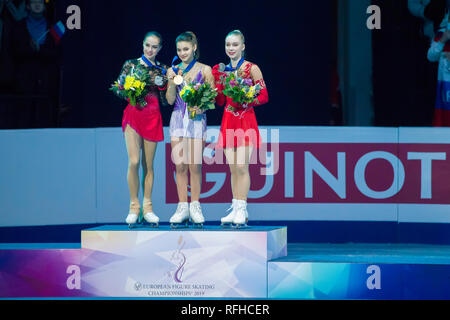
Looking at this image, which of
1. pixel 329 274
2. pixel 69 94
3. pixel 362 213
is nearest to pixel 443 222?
pixel 362 213

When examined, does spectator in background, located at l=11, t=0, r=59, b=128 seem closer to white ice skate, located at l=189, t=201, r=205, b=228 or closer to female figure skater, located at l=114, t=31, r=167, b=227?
female figure skater, located at l=114, t=31, r=167, b=227

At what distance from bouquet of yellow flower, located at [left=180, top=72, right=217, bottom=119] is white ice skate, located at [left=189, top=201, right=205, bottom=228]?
2.59 feet

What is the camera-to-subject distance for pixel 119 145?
800 cm

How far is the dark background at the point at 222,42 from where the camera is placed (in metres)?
8.52

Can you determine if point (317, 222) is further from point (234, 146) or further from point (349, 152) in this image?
point (234, 146)

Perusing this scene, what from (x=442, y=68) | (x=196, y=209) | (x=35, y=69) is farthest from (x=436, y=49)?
(x=35, y=69)

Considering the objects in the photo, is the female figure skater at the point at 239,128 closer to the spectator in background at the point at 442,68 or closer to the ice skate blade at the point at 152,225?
the ice skate blade at the point at 152,225

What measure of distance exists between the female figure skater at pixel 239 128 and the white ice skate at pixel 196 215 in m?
0.20

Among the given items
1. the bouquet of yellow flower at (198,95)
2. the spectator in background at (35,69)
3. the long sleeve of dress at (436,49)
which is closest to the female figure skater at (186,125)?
the bouquet of yellow flower at (198,95)

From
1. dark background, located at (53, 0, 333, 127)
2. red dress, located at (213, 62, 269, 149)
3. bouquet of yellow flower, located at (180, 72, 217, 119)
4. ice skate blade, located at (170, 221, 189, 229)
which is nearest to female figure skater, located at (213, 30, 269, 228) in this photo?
red dress, located at (213, 62, 269, 149)

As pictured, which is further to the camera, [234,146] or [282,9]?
[282,9]

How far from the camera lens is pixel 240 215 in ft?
21.5

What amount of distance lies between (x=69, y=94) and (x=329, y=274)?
3778 mm
